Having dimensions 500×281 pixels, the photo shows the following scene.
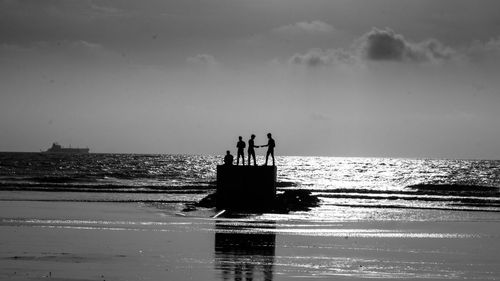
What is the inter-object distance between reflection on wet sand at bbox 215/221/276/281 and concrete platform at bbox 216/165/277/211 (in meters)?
9.05

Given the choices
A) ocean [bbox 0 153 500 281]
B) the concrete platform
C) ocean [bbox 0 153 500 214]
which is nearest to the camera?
ocean [bbox 0 153 500 281]

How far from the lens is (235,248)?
23.8 metres

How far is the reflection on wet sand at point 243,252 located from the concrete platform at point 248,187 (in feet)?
29.7

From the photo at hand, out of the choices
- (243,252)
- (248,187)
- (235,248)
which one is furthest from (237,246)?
(248,187)

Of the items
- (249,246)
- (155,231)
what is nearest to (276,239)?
(249,246)

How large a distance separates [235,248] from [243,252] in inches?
33.2

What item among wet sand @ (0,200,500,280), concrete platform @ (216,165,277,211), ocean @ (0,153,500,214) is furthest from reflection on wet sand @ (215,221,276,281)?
ocean @ (0,153,500,214)

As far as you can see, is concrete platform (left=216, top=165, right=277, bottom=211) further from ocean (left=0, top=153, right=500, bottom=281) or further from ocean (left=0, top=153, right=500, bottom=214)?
ocean (left=0, top=153, right=500, bottom=214)

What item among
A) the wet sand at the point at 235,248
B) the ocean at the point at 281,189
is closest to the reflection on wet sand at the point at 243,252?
the wet sand at the point at 235,248

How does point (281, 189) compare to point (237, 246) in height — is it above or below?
above

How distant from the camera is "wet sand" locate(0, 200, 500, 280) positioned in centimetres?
1939

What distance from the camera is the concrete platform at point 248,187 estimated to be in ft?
131

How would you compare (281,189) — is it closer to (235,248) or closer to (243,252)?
(235,248)

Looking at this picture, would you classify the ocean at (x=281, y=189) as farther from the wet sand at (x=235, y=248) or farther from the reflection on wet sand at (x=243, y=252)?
the reflection on wet sand at (x=243, y=252)
